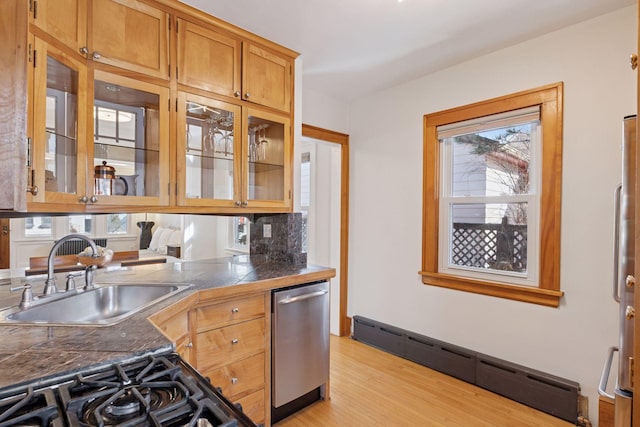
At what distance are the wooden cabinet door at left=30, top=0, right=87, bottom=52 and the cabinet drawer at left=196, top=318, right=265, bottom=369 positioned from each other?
1.53 metres

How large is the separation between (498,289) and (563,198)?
0.78m

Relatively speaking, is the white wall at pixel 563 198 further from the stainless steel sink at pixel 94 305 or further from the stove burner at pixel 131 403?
the stove burner at pixel 131 403

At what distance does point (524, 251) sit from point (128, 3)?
9.72 feet

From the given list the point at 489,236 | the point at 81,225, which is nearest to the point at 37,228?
the point at 81,225

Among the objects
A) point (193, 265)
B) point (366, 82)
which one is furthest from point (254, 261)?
point (366, 82)

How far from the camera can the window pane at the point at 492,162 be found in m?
2.41

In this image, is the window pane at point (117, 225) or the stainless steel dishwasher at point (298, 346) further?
the window pane at point (117, 225)

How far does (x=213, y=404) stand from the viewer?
2.33 ft

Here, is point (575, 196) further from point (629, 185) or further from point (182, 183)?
point (182, 183)

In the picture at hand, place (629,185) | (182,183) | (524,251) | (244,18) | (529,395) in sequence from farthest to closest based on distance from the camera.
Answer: (524,251)
(529,395)
(244,18)
(182,183)
(629,185)

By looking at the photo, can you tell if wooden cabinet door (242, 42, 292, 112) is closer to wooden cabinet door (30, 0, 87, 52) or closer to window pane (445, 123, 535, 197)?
wooden cabinet door (30, 0, 87, 52)

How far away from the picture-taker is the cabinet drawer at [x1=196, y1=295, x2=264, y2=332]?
1703 mm

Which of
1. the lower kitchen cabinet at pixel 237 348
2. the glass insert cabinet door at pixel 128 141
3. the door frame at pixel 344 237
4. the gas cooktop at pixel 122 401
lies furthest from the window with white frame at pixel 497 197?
the gas cooktop at pixel 122 401

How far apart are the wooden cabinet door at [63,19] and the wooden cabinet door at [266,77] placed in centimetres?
91
